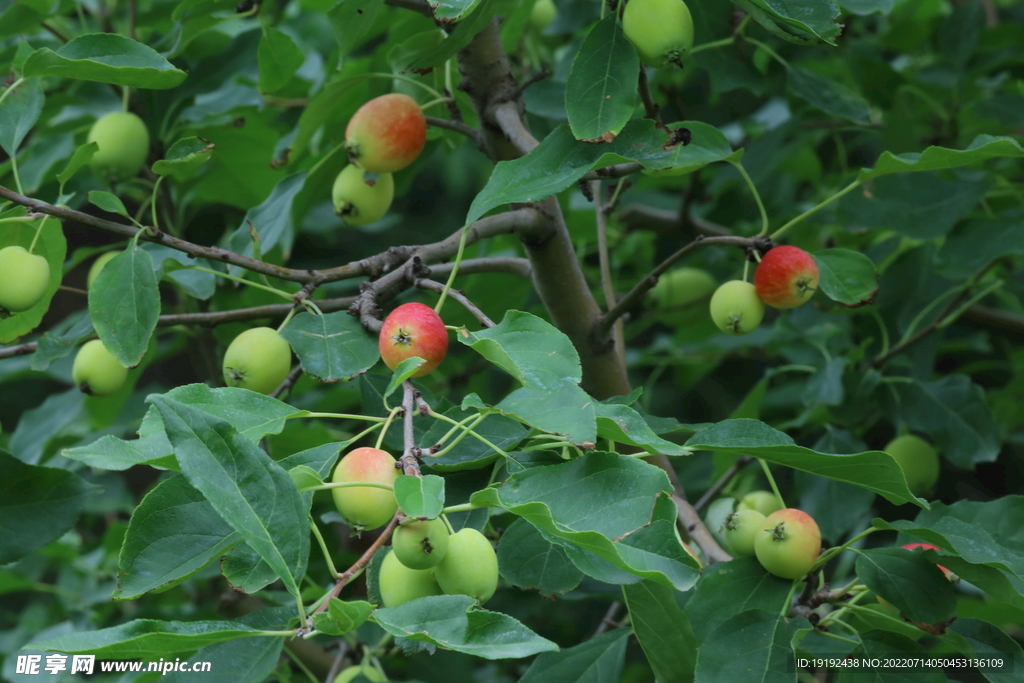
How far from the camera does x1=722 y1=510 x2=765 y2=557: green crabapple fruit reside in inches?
32.9

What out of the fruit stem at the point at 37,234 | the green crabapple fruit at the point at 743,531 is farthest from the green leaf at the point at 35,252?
the green crabapple fruit at the point at 743,531

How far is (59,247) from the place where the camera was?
817 millimetres

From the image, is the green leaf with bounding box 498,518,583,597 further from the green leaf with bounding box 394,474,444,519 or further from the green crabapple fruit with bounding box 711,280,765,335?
the green crabapple fruit with bounding box 711,280,765,335

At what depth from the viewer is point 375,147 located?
2.84ft

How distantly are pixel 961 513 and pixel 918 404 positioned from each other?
388 mm

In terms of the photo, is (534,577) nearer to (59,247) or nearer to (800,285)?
(800,285)

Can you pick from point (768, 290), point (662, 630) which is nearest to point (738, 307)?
point (768, 290)

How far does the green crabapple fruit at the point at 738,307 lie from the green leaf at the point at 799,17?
261 mm

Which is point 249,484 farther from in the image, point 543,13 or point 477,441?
point 543,13

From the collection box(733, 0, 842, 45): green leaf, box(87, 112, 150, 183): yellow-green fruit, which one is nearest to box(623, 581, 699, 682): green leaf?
box(733, 0, 842, 45): green leaf

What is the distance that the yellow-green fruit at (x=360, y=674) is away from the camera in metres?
0.87

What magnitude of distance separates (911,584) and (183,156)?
836mm

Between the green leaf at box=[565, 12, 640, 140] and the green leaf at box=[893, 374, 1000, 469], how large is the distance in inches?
28.6

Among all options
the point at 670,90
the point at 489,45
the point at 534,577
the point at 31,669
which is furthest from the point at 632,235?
the point at 31,669
